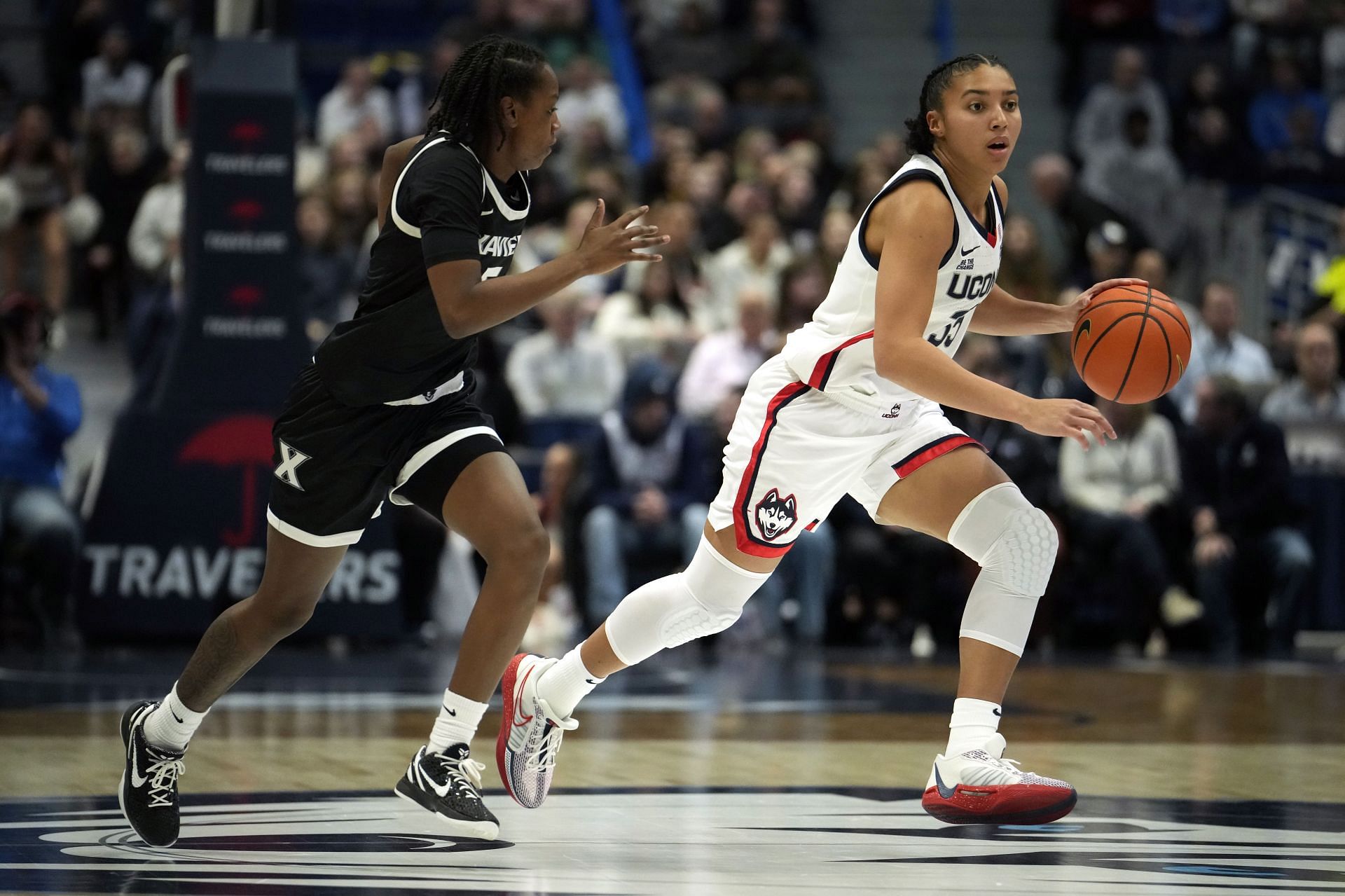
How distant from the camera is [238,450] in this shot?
31.8 ft

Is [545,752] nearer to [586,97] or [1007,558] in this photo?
[1007,558]

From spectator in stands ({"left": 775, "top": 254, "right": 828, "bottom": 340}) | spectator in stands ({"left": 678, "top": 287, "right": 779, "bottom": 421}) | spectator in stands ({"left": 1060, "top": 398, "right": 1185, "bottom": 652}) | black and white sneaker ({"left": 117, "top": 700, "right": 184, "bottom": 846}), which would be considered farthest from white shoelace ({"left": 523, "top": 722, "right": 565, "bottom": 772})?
spectator in stands ({"left": 775, "top": 254, "right": 828, "bottom": 340})

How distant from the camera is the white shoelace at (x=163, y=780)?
4598 mm

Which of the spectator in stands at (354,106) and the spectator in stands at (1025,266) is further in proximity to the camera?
the spectator in stands at (354,106)

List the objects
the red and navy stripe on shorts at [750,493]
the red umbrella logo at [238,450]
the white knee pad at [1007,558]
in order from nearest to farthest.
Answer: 1. the white knee pad at [1007,558]
2. the red and navy stripe on shorts at [750,493]
3. the red umbrella logo at [238,450]

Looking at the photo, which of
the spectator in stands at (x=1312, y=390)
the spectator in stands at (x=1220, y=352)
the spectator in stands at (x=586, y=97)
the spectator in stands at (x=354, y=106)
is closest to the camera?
the spectator in stands at (x=1312, y=390)

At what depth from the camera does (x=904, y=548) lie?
11.2 metres

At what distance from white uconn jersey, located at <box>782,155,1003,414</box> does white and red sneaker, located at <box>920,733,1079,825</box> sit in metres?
0.90

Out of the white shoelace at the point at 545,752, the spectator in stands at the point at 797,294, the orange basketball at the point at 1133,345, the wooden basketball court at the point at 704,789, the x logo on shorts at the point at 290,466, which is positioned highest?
the spectator in stands at the point at 797,294

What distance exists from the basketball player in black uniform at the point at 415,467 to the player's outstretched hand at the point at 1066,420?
1.23 metres

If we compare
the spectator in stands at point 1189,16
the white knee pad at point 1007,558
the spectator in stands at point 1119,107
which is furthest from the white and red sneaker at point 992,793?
the spectator in stands at point 1189,16

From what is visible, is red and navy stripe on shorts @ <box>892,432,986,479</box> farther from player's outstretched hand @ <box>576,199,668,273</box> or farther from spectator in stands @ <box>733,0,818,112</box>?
spectator in stands @ <box>733,0,818,112</box>

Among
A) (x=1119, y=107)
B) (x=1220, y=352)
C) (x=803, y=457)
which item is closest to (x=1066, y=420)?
(x=803, y=457)

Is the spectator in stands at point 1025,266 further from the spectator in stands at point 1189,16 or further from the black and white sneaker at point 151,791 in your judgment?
the black and white sneaker at point 151,791
